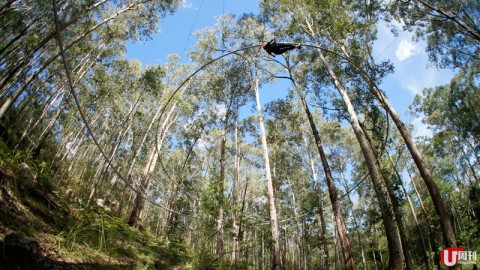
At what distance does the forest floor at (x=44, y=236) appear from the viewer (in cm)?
258

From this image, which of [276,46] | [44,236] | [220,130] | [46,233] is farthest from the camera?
[220,130]

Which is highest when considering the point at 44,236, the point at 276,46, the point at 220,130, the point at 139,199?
the point at 220,130

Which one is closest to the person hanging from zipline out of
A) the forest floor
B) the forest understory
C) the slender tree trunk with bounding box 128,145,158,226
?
the forest understory

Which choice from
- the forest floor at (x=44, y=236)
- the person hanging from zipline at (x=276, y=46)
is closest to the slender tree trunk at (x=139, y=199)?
the forest floor at (x=44, y=236)

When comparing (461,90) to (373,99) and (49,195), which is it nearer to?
(373,99)

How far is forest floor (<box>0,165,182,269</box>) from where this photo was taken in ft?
8.48

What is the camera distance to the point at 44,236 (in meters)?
4.02

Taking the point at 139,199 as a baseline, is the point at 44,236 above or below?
below

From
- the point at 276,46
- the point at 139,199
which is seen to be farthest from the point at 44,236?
the point at 139,199

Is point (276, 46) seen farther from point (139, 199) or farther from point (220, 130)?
point (220, 130)

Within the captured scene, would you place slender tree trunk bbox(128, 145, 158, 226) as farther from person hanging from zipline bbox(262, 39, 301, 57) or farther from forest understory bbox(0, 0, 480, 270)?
person hanging from zipline bbox(262, 39, 301, 57)

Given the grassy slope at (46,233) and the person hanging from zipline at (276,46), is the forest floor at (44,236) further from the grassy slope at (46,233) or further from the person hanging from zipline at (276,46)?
the person hanging from zipline at (276,46)

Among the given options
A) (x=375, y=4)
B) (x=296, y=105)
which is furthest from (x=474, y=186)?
(x=375, y=4)

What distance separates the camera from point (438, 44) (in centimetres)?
1423
